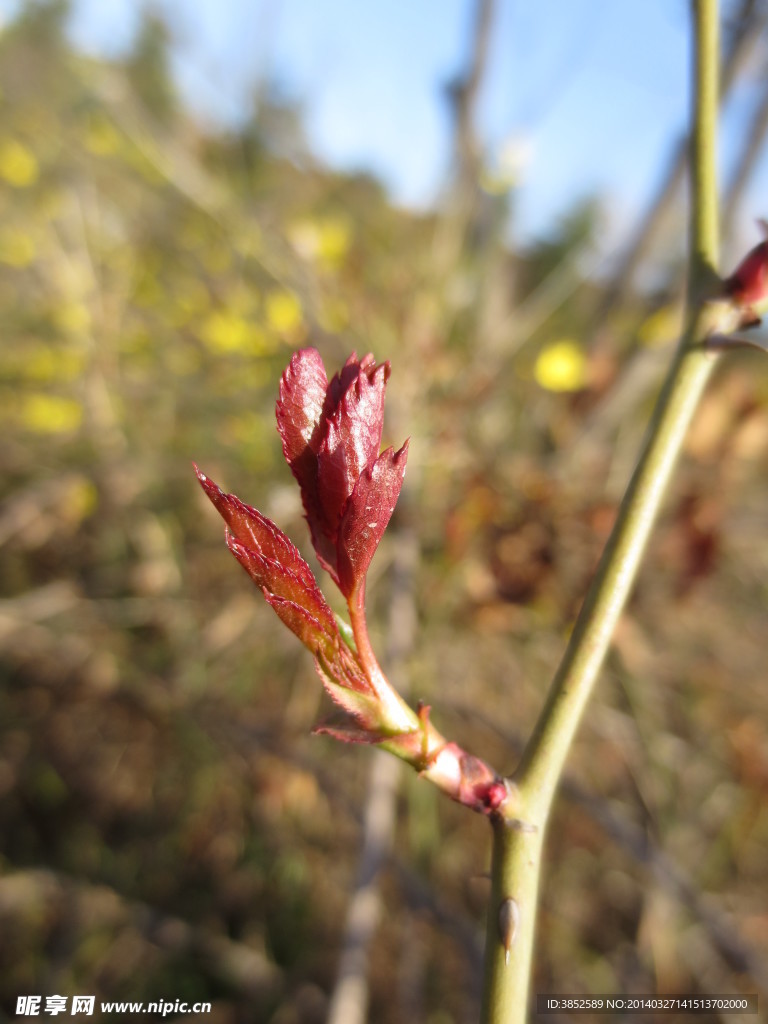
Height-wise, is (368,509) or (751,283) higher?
(751,283)

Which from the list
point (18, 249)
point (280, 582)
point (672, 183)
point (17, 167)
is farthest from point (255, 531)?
point (17, 167)

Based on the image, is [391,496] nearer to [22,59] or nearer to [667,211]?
[667,211]

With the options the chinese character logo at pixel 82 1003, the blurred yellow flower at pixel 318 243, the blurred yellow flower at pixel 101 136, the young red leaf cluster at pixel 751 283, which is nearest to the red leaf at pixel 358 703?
the young red leaf cluster at pixel 751 283

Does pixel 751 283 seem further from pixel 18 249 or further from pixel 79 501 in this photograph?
pixel 18 249

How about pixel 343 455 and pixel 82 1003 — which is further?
pixel 82 1003

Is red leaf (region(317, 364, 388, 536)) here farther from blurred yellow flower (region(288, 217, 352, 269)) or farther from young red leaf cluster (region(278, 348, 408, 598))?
blurred yellow flower (region(288, 217, 352, 269))
